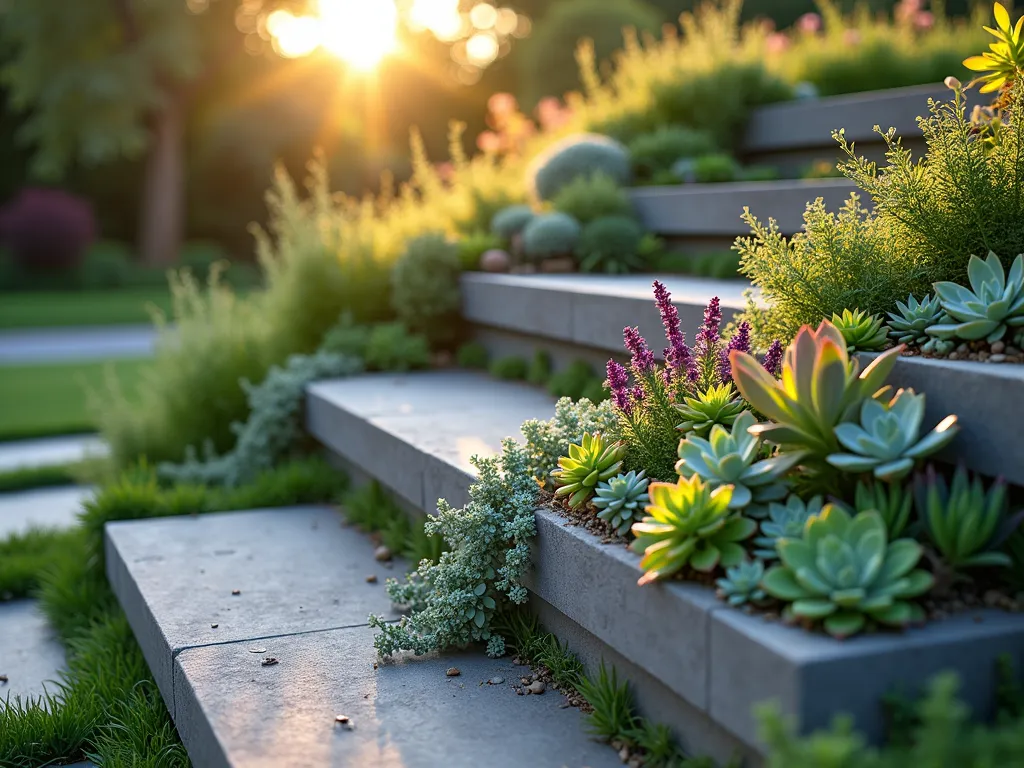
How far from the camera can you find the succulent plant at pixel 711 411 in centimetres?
256

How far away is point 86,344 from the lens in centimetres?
1370

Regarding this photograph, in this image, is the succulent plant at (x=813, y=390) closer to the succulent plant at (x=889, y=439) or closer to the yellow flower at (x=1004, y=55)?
the succulent plant at (x=889, y=439)

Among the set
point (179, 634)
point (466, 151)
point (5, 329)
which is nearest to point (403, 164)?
point (466, 151)

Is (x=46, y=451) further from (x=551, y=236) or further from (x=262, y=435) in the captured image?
(x=551, y=236)

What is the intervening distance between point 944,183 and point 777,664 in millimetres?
1451

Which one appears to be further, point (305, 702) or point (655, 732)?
point (305, 702)

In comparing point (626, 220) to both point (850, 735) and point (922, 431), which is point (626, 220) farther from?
point (850, 735)

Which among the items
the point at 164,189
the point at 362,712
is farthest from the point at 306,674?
the point at 164,189

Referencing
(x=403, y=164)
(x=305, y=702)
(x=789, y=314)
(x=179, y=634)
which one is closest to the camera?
(x=305, y=702)

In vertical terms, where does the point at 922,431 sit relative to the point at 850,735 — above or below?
above

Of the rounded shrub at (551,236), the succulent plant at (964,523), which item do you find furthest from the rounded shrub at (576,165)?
the succulent plant at (964,523)

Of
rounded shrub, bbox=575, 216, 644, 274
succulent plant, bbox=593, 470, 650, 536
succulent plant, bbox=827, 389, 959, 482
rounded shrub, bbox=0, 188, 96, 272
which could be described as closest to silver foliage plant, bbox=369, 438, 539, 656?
succulent plant, bbox=593, 470, 650, 536

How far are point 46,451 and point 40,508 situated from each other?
157 centimetres

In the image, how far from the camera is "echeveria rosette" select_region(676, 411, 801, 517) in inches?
86.0
